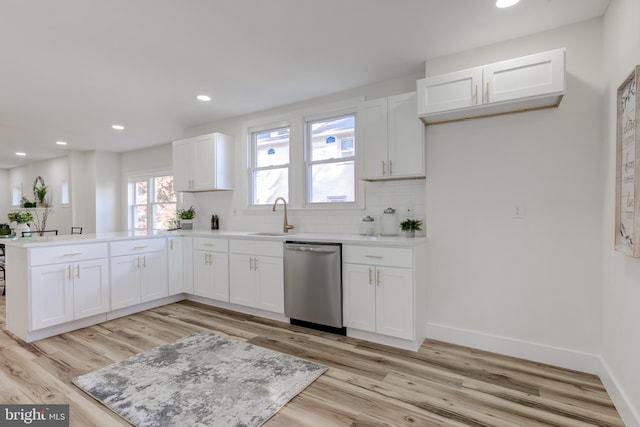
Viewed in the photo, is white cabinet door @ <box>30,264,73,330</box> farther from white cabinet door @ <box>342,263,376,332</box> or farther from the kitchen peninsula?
white cabinet door @ <box>342,263,376,332</box>

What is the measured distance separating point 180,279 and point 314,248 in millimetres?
2108

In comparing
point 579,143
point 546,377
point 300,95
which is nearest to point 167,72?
point 300,95

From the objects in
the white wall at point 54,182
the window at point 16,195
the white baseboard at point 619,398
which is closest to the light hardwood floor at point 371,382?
the white baseboard at point 619,398

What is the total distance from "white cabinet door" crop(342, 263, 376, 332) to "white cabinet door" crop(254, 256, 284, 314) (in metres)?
0.75

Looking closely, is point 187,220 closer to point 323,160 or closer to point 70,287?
point 70,287

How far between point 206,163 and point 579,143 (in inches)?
160

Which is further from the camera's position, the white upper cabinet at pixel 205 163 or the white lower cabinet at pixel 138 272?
the white upper cabinet at pixel 205 163

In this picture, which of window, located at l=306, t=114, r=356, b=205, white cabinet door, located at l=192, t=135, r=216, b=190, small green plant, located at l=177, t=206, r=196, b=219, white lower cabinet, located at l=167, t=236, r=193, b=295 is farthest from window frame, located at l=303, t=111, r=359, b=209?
small green plant, located at l=177, t=206, r=196, b=219

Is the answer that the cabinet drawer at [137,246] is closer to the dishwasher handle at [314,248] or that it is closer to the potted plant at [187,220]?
the potted plant at [187,220]

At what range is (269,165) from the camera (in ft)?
14.3

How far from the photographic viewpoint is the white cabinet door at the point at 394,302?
2689 millimetres

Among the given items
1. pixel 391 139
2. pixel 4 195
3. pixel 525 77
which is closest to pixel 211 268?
pixel 391 139

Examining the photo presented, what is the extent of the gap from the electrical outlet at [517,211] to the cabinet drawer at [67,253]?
3.92 metres

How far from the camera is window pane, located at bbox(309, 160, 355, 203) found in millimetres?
3725
